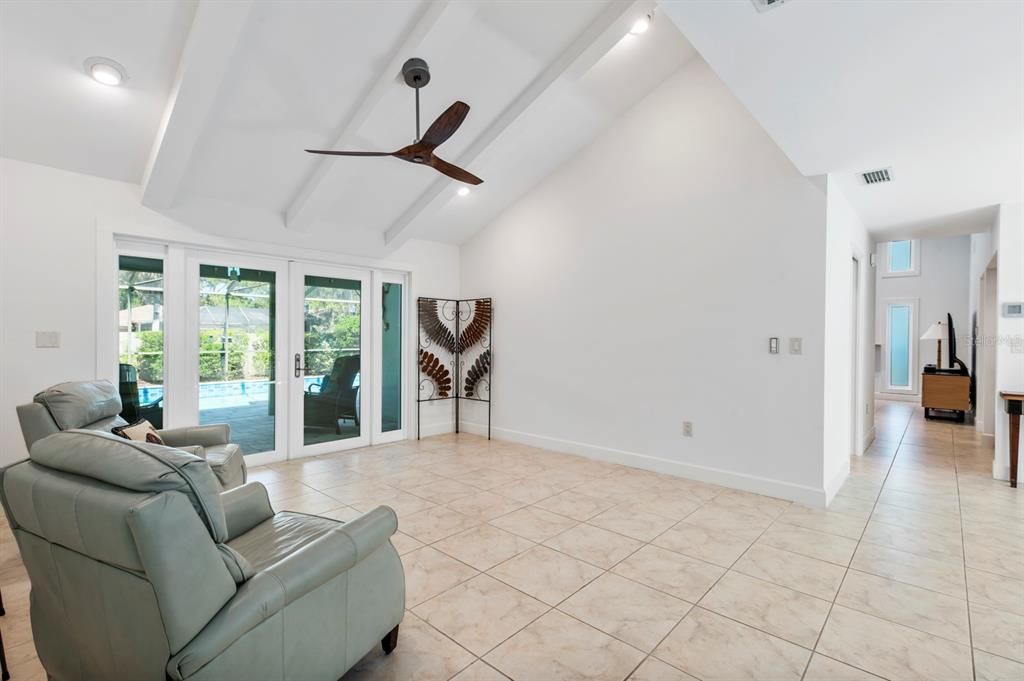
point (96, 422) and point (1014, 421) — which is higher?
point (96, 422)

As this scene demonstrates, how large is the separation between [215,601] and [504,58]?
366cm

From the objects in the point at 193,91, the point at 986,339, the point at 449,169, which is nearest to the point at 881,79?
the point at 449,169

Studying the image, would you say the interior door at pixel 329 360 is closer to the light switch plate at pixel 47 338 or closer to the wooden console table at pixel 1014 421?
the light switch plate at pixel 47 338

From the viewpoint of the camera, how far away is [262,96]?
10.9 feet

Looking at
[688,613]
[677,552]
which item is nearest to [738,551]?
[677,552]

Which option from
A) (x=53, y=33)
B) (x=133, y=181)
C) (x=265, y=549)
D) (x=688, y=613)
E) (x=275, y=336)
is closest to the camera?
(x=265, y=549)

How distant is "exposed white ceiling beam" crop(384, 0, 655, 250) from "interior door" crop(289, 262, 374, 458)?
1.58 meters

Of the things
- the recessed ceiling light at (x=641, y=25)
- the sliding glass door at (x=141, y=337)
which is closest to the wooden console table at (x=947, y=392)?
the recessed ceiling light at (x=641, y=25)

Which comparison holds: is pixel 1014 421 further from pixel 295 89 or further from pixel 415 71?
pixel 295 89

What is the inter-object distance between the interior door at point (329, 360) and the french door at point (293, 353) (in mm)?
11

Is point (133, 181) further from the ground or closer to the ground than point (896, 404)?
further from the ground

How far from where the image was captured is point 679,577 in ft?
8.42

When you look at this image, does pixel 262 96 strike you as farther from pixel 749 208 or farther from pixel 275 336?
pixel 749 208

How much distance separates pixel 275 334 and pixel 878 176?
17.6 ft
